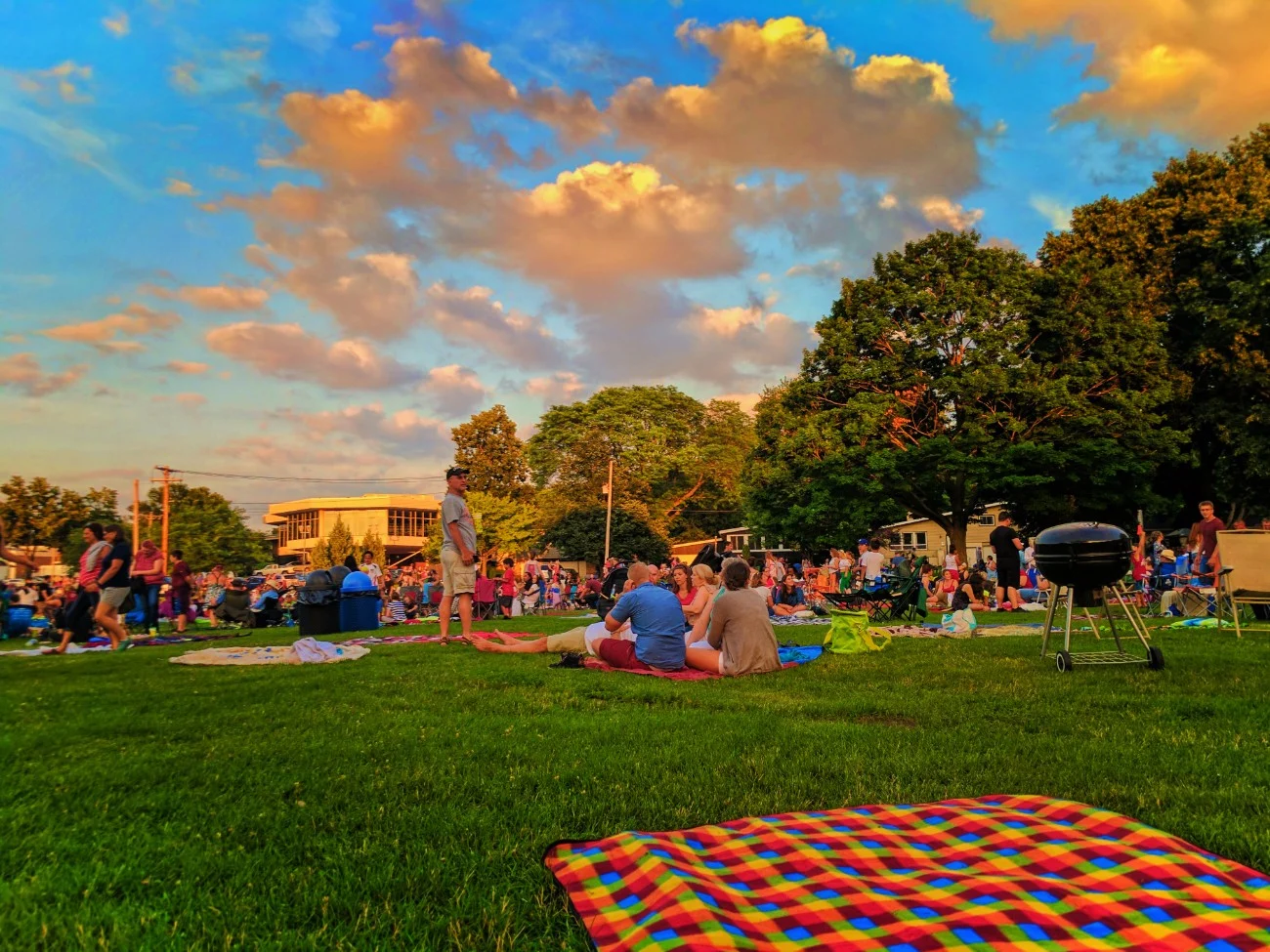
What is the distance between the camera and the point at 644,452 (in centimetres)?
5847

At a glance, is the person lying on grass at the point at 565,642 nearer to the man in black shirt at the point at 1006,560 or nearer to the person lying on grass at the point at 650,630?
the person lying on grass at the point at 650,630

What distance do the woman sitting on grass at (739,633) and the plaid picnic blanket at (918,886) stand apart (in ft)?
16.1

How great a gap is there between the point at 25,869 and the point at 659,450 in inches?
2209

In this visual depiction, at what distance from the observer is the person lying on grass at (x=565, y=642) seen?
9.02m

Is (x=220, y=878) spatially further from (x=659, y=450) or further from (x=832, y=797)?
(x=659, y=450)

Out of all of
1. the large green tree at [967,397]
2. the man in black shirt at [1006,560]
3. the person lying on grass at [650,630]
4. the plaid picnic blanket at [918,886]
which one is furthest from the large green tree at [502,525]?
the plaid picnic blanket at [918,886]

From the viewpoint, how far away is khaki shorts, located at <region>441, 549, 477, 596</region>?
10.8 meters

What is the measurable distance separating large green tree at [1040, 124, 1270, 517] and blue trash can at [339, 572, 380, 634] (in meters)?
26.8

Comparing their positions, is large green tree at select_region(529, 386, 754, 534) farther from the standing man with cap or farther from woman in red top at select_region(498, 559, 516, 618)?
the standing man with cap

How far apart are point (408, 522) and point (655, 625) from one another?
93.7m

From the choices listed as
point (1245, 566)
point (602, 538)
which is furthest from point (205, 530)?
point (1245, 566)

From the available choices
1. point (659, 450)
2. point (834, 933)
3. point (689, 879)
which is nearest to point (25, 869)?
point (689, 879)

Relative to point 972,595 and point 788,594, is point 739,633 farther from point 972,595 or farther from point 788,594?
point 788,594

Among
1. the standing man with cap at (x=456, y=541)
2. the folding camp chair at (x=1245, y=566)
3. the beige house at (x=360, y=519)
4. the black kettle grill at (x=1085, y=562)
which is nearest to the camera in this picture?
the black kettle grill at (x=1085, y=562)
